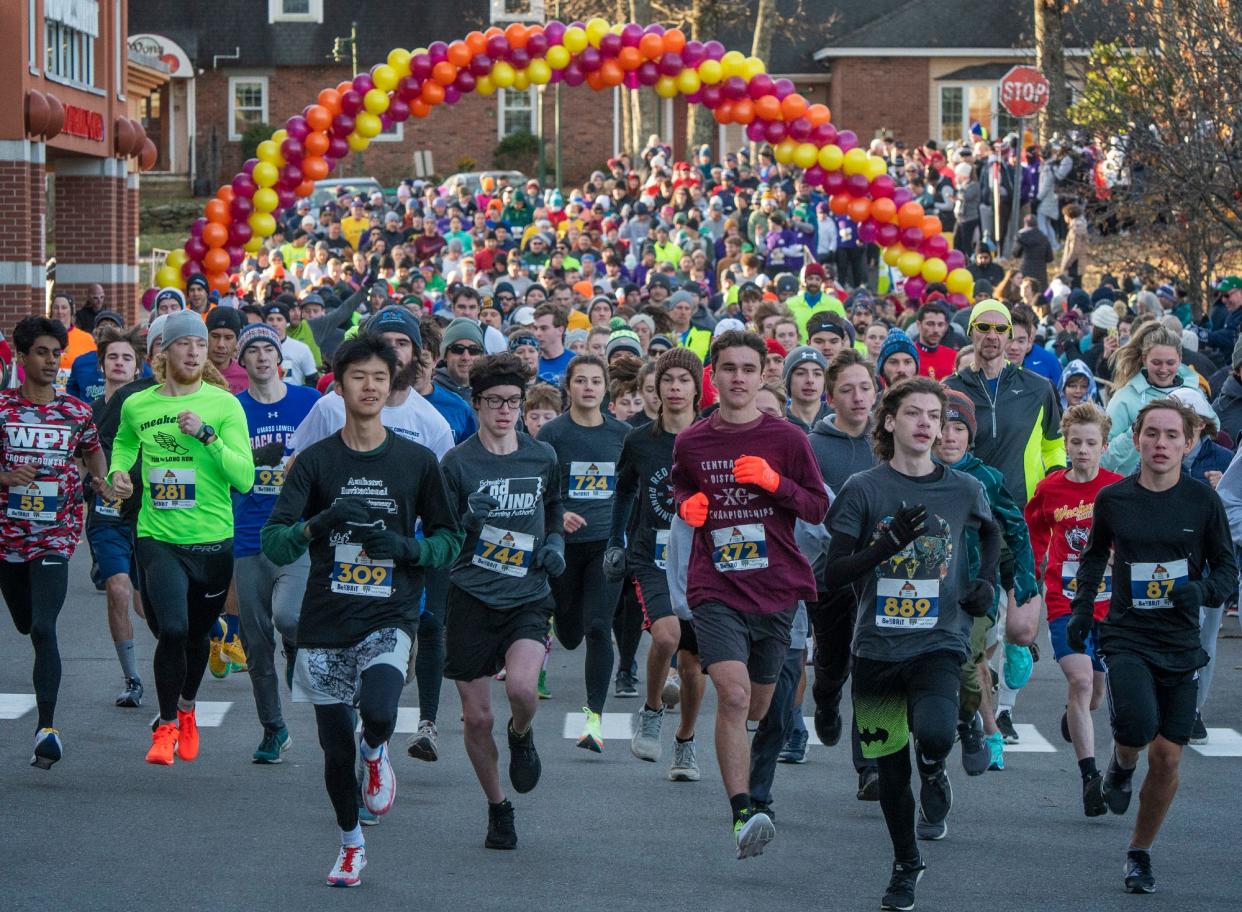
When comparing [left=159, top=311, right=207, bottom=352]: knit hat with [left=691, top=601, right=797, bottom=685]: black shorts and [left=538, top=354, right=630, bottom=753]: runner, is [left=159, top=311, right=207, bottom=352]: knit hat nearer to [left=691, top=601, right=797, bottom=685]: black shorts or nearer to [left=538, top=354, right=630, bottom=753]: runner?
[left=538, top=354, right=630, bottom=753]: runner

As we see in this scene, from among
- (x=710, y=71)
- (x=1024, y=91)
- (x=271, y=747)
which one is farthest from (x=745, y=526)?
(x=1024, y=91)

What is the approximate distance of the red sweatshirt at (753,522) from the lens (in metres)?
7.45

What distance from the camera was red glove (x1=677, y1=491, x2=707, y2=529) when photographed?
24.4 ft

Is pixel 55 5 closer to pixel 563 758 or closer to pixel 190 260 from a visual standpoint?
pixel 190 260

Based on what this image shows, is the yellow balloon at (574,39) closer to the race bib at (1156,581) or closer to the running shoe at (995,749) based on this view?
the running shoe at (995,749)

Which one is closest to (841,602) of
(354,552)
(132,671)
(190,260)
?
(354,552)

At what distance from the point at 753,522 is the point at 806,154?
1616 cm

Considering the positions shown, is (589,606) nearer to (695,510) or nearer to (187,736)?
(187,736)

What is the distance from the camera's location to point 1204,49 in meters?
18.9

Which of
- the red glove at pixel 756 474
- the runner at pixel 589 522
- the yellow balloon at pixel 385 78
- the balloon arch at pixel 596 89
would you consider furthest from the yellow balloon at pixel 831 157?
the red glove at pixel 756 474

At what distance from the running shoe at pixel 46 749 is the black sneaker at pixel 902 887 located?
3.71 m

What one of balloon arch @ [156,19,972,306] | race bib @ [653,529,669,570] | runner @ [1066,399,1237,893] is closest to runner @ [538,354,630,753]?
race bib @ [653,529,669,570]

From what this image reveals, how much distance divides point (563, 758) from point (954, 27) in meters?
48.1

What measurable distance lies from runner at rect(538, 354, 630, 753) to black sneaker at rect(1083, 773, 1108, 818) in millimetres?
2353
